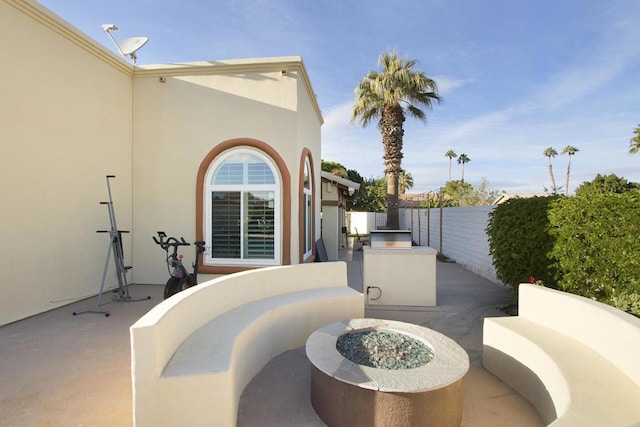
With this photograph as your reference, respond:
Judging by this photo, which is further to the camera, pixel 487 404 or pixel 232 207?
pixel 232 207

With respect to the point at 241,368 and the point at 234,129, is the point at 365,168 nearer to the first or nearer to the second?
the point at 234,129

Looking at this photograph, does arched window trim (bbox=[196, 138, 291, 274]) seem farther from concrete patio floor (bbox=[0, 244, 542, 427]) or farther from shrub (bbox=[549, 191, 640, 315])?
shrub (bbox=[549, 191, 640, 315])

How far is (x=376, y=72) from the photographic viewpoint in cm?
1490

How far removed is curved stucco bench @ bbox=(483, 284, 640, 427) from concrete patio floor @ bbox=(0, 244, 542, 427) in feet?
0.85

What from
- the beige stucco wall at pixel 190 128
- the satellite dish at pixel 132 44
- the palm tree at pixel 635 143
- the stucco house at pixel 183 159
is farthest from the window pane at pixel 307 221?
the palm tree at pixel 635 143

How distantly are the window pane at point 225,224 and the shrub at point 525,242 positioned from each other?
18.4 ft

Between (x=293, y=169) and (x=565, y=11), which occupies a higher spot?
(x=565, y=11)

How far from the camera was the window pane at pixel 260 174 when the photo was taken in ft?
24.1

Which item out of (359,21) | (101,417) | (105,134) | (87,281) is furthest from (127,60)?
(101,417)

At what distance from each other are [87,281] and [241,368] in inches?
200

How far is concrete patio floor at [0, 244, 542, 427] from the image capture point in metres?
2.90

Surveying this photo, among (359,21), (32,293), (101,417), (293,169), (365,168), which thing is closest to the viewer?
(101,417)

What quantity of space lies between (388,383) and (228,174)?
235 inches

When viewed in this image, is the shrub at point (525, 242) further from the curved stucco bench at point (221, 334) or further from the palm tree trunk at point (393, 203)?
the palm tree trunk at point (393, 203)
